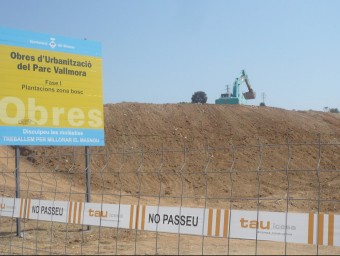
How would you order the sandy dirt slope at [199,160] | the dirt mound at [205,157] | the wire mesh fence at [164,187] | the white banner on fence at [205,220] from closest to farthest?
the white banner on fence at [205,220], the wire mesh fence at [164,187], the sandy dirt slope at [199,160], the dirt mound at [205,157]

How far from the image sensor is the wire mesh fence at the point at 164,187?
12.2 metres

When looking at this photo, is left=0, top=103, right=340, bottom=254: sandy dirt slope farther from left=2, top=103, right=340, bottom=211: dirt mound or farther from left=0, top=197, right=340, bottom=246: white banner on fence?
left=0, top=197, right=340, bottom=246: white banner on fence

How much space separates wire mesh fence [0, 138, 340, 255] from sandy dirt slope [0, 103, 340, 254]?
68 mm

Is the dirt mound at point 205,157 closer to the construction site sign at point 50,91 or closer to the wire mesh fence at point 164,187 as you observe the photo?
the wire mesh fence at point 164,187

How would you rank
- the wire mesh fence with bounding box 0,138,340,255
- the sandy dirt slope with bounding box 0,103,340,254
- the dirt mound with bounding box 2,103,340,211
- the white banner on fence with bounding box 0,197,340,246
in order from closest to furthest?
1. the white banner on fence with bounding box 0,197,340,246
2. the wire mesh fence with bounding box 0,138,340,255
3. the sandy dirt slope with bounding box 0,103,340,254
4. the dirt mound with bounding box 2,103,340,211

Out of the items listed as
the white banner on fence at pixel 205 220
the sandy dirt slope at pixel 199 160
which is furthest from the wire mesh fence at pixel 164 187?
the white banner on fence at pixel 205 220

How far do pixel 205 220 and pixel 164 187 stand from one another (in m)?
18.6

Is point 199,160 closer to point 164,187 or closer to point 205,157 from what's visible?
point 205,157

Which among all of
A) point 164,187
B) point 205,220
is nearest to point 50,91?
point 205,220

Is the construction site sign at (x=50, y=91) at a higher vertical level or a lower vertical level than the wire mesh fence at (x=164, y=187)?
higher

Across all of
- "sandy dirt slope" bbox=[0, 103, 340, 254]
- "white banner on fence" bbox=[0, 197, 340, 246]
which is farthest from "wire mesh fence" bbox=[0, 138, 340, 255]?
"white banner on fence" bbox=[0, 197, 340, 246]

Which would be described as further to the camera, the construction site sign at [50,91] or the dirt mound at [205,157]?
the dirt mound at [205,157]

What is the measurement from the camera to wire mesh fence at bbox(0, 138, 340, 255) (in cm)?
1220

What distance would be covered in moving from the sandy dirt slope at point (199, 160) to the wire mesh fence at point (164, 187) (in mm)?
68
